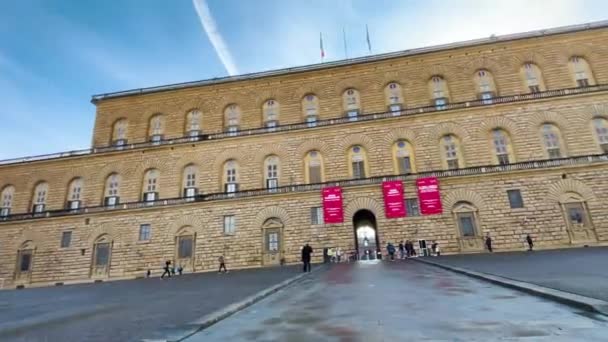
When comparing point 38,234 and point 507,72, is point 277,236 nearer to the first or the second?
point 38,234

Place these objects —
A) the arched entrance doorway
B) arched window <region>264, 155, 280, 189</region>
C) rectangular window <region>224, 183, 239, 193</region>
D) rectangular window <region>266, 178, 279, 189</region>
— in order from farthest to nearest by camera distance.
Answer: the arched entrance doorway
rectangular window <region>224, 183, 239, 193</region>
arched window <region>264, 155, 280, 189</region>
rectangular window <region>266, 178, 279, 189</region>

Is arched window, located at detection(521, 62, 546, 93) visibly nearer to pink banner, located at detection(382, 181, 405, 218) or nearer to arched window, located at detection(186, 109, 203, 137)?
pink banner, located at detection(382, 181, 405, 218)

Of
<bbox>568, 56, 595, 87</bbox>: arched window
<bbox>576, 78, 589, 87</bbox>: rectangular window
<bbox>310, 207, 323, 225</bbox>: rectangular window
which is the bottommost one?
<bbox>310, 207, 323, 225</bbox>: rectangular window

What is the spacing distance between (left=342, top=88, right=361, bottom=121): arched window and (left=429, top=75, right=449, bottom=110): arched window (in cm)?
562

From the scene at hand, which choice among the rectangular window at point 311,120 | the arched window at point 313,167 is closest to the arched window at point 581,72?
the rectangular window at point 311,120

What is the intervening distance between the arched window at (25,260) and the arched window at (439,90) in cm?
3207

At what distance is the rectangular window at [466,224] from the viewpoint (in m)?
19.7

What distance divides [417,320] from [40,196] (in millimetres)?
31728

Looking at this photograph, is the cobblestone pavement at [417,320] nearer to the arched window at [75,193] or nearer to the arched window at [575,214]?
the arched window at [575,214]

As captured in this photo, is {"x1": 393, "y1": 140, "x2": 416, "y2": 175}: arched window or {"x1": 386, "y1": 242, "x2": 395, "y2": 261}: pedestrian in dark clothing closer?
{"x1": 386, "y1": 242, "x2": 395, "y2": 261}: pedestrian in dark clothing

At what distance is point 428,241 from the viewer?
64.7 feet

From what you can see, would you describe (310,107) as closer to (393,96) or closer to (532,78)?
(393,96)

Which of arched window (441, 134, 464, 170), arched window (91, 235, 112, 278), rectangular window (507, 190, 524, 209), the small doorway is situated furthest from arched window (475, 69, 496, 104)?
arched window (91, 235, 112, 278)

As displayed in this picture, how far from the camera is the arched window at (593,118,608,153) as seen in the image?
65.7 feet
